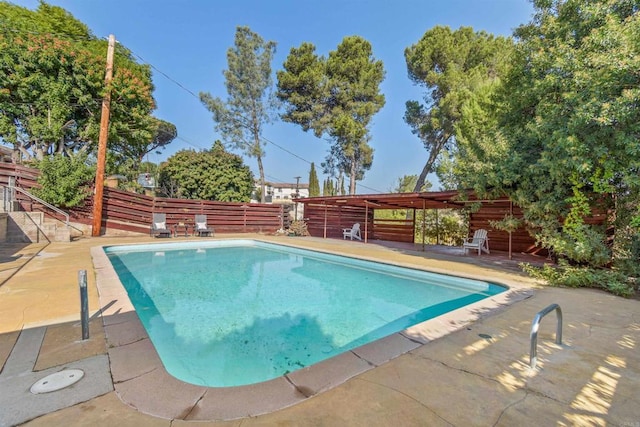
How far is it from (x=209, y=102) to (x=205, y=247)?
38.0 ft

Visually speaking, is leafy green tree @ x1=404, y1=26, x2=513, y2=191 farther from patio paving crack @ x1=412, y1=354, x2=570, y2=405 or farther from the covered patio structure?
patio paving crack @ x1=412, y1=354, x2=570, y2=405

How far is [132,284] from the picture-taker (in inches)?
238

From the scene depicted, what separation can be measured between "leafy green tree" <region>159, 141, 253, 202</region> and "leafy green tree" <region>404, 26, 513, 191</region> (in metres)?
11.3

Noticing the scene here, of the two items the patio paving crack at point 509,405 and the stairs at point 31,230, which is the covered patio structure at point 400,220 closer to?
the patio paving crack at point 509,405

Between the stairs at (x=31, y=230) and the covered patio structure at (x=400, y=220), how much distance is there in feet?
30.6

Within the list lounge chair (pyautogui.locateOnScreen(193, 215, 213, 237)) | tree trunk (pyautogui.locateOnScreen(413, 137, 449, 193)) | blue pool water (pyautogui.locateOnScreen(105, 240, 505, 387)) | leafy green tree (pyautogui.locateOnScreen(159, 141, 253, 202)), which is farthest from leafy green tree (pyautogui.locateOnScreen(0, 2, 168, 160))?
tree trunk (pyautogui.locateOnScreen(413, 137, 449, 193))

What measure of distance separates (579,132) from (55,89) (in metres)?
17.1

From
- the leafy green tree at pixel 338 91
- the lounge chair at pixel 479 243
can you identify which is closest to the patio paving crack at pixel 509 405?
the lounge chair at pixel 479 243

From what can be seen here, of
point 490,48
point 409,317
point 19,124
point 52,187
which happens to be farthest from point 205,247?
point 490,48

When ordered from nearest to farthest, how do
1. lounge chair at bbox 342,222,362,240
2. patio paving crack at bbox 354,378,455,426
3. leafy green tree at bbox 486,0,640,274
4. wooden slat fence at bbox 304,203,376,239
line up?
patio paving crack at bbox 354,378,455,426 → leafy green tree at bbox 486,0,640,274 → lounge chair at bbox 342,222,362,240 → wooden slat fence at bbox 304,203,376,239

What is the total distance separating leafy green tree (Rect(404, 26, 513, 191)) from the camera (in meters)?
14.7

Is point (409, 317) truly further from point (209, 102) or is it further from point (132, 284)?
point (209, 102)

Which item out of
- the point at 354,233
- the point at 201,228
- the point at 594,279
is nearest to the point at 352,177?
the point at 354,233

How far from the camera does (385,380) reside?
212 cm
